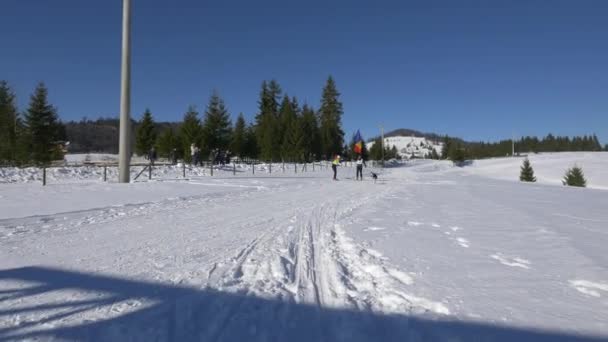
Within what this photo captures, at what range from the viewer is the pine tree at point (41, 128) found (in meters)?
34.3

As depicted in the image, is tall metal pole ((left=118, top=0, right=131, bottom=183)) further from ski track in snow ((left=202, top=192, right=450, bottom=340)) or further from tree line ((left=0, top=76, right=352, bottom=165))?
tree line ((left=0, top=76, right=352, bottom=165))

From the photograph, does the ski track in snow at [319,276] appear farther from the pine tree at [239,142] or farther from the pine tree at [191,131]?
the pine tree at [239,142]

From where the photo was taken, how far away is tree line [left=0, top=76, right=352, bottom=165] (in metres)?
34.8

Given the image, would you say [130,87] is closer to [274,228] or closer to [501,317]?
[274,228]

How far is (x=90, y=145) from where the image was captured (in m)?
124

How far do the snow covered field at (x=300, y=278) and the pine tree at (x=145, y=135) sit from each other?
48.4 m

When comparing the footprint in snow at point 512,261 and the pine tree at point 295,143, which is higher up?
the pine tree at point 295,143

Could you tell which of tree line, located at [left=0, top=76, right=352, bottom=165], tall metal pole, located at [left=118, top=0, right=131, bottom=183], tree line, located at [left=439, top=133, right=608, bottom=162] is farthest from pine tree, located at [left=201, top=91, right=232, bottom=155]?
tree line, located at [left=439, top=133, right=608, bottom=162]

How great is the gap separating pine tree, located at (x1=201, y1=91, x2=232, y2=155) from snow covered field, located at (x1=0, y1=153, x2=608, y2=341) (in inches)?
1452

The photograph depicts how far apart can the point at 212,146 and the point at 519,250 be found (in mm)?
42214

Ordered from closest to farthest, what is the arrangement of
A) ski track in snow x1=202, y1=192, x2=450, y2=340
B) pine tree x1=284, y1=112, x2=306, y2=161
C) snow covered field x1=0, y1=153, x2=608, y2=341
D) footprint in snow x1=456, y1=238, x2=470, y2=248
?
snow covered field x1=0, y1=153, x2=608, y2=341 < ski track in snow x1=202, y1=192, x2=450, y2=340 < footprint in snow x1=456, y1=238, x2=470, y2=248 < pine tree x1=284, y1=112, x2=306, y2=161

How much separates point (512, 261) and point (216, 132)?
43.7 meters

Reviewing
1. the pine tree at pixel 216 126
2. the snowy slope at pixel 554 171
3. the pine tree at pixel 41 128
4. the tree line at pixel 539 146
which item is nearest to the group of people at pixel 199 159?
the pine tree at pixel 216 126

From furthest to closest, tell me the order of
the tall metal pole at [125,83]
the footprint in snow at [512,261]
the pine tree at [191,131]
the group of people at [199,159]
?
the pine tree at [191,131] < the group of people at [199,159] < the tall metal pole at [125,83] < the footprint in snow at [512,261]
